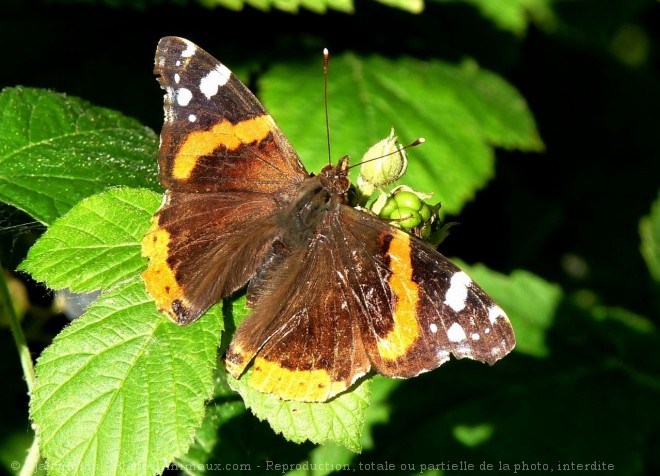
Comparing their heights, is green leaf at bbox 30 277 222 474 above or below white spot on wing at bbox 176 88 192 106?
below

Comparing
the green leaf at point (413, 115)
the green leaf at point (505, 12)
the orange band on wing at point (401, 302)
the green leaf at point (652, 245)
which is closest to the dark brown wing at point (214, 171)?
the orange band on wing at point (401, 302)

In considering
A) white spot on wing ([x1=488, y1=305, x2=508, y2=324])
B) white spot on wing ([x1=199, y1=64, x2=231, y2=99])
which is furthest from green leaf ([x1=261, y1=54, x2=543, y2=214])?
white spot on wing ([x1=488, y1=305, x2=508, y2=324])

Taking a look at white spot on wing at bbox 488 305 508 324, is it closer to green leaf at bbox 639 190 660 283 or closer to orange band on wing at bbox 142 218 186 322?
orange band on wing at bbox 142 218 186 322

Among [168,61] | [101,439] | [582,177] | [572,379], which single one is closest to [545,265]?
[582,177]

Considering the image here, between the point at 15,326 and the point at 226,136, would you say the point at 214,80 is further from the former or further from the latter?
the point at 15,326

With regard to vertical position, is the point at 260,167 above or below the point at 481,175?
above

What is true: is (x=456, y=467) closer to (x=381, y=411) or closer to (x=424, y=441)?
(x=424, y=441)

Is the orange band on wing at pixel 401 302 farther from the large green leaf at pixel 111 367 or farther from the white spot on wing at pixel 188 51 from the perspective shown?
the white spot on wing at pixel 188 51
